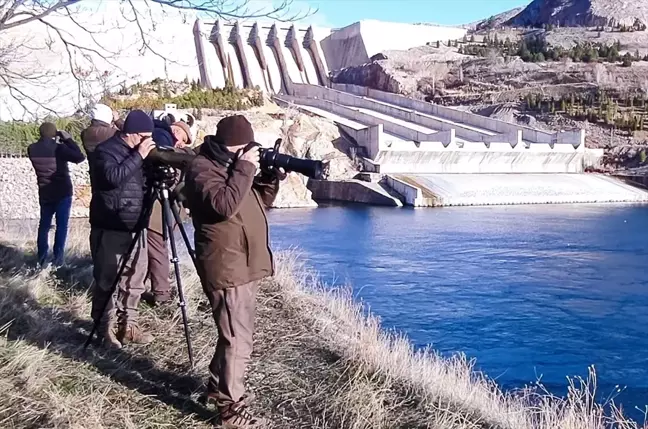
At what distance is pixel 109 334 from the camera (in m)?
4.20

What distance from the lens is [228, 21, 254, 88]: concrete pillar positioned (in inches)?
1796

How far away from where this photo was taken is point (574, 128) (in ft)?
114

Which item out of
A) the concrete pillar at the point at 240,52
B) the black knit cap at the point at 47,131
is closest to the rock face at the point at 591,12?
the concrete pillar at the point at 240,52

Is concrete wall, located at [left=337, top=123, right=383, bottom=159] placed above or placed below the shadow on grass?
above

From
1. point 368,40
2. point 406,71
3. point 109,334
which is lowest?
point 109,334

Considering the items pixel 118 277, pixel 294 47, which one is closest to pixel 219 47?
pixel 294 47

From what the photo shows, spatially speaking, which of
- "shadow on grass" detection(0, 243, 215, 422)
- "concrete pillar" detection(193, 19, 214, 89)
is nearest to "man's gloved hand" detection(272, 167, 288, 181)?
"shadow on grass" detection(0, 243, 215, 422)

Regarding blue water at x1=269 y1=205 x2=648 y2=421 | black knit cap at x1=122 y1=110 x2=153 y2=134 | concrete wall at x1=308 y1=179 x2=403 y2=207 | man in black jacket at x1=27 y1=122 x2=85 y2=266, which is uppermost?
black knit cap at x1=122 y1=110 x2=153 y2=134

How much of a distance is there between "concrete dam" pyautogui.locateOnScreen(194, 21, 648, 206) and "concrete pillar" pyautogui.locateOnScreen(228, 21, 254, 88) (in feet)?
0.27

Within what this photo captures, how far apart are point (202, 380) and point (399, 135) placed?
31.0 meters

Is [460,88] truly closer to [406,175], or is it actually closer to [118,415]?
[406,175]

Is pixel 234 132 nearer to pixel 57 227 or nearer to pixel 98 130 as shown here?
pixel 98 130

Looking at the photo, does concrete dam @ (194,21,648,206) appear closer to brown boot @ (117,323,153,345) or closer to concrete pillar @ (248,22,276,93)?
concrete pillar @ (248,22,276,93)

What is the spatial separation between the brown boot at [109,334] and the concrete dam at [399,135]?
20.8 m
